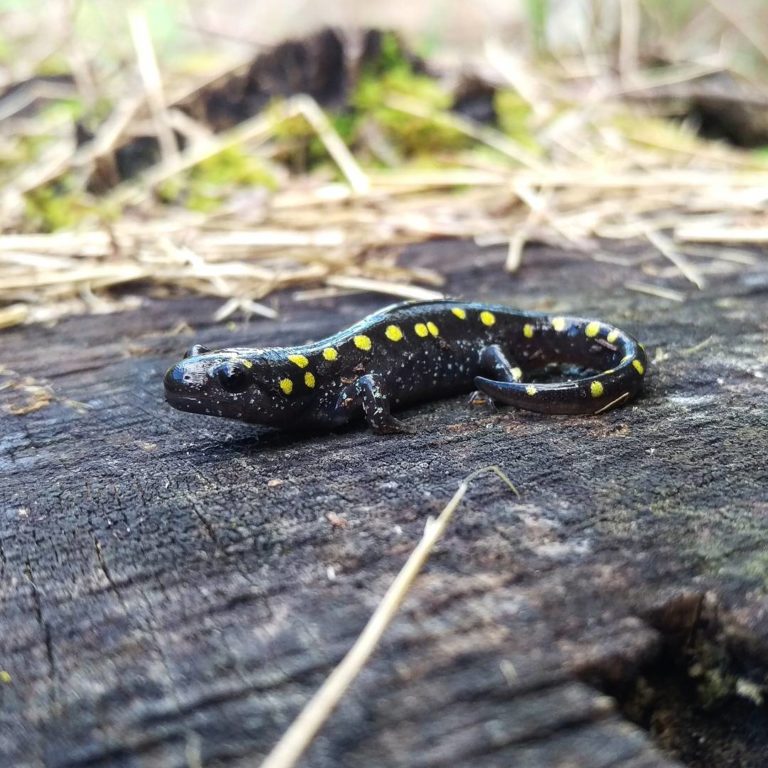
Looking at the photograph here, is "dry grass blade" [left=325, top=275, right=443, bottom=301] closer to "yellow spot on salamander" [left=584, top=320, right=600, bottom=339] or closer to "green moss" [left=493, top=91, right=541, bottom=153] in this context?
"yellow spot on salamander" [left=584, top=320, right=600, bottom=339]

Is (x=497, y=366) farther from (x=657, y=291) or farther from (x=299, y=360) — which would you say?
(x=657, y=291)

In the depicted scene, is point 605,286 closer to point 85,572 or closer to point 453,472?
point 453,472

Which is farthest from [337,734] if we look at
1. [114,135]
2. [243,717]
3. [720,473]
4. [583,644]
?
[114,135]

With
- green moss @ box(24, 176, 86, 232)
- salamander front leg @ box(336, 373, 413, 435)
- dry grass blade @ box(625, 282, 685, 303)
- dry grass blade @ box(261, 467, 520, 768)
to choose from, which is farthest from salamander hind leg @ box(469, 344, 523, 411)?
green moss @ box(24, 176, 86, 232)

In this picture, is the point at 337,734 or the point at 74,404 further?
the point at 74,404

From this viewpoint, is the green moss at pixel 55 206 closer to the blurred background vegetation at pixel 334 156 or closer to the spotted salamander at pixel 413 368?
the blurred background vegetation at pixel 334 156

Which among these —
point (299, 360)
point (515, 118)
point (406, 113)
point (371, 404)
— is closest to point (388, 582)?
point (371, 404)

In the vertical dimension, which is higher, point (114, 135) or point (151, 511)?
point (114, 135)
